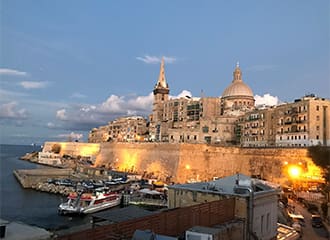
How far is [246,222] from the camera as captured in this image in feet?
39.3

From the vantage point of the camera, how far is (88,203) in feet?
103

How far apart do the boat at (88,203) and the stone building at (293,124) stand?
2330 centimetres

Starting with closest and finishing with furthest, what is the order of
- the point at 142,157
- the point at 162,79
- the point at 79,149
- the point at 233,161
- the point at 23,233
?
the point at 23,233
the point at 233,161
the point at 142,157
the point at 162,79
the point at 79,149

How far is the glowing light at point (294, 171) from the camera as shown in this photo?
1368 inches

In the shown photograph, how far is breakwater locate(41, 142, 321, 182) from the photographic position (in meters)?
37.2

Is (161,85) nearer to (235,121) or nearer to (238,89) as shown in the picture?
(238,89)

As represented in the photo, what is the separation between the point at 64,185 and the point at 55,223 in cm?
1537

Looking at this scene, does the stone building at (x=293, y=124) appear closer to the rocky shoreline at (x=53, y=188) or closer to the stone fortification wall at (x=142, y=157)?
the stone fortification wall at (x=142, y=157)

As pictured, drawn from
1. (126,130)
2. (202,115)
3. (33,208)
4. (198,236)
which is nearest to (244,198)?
(198,236)

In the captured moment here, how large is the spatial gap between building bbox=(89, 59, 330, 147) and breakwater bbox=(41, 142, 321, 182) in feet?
14.0

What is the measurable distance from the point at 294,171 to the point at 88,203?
71.9ft

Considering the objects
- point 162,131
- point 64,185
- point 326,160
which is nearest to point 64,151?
point 162,131

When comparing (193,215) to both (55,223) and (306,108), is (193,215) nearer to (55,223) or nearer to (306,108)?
(55,223)

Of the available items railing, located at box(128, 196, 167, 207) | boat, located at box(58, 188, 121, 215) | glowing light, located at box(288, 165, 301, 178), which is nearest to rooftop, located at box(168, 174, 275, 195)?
railing, located at box(128, 196, 167, 207)
